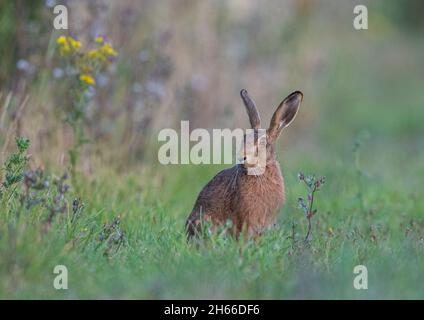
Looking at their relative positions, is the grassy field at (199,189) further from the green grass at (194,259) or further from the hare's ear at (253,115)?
the hare's ear at (253,115)

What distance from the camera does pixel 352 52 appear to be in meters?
18.2

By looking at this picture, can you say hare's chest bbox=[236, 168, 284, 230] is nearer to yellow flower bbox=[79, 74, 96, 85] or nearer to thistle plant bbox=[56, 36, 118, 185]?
thistle plant bbox=[56, 36, 118, 185]

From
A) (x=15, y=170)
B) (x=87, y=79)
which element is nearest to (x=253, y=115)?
(x=15, y=170)

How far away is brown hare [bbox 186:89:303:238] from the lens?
5.68 metres

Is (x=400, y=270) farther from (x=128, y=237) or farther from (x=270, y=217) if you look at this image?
(x=128, y=237)

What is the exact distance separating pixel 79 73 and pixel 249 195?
231 cm

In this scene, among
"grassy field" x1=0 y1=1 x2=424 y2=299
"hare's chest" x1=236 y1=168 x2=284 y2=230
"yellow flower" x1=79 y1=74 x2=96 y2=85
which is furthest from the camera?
"yellow flower" x1=79 y1=74 x2=96 y2=85

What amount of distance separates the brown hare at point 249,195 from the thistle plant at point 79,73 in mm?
1565

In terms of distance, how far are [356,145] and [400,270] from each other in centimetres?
215

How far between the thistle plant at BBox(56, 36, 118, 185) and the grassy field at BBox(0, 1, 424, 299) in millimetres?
129

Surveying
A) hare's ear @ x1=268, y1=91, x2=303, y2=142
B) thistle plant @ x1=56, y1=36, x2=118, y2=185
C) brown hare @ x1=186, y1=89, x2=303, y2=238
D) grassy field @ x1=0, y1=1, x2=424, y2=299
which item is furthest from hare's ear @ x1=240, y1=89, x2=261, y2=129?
thistle plant @ x1=56, y1=36, x2=118, y2=185

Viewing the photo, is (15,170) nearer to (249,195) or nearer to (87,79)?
(249,195)
